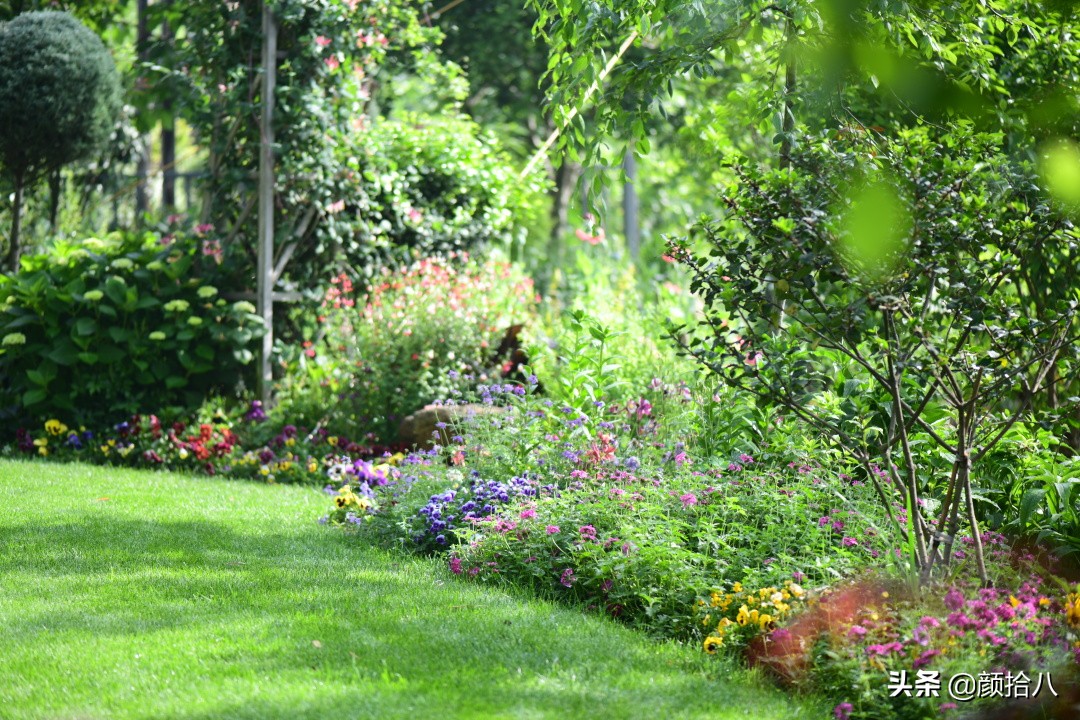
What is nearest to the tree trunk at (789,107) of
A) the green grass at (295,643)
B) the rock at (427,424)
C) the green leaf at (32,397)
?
the green grass at (295,643)

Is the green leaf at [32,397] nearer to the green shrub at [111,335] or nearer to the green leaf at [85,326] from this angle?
the green shrub at [111,335]

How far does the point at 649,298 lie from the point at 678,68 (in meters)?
7.05

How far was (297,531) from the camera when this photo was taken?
16.1 ft

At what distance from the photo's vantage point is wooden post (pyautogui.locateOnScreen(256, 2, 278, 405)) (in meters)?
7.25

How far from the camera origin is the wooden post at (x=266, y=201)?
725cm

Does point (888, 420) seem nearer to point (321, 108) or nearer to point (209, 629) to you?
point (209, 629)

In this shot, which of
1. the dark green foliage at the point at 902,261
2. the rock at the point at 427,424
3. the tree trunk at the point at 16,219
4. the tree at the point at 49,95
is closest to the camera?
the dark green foliage at the point at 902,261

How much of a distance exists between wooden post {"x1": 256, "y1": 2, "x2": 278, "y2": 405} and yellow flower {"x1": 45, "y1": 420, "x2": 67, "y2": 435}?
1.26 meters

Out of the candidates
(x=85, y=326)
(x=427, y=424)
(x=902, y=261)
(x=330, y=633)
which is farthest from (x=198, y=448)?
(x=902, y=261)

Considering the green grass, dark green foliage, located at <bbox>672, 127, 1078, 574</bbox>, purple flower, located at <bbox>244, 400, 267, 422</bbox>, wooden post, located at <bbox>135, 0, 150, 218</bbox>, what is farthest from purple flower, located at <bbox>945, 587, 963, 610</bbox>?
wooden post, located at <bbox>135, 0, 150, 218</bbox>

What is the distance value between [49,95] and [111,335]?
2054mm

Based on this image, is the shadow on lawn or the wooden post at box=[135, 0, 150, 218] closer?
the shadow on lawn

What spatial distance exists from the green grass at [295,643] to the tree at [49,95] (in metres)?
4.06

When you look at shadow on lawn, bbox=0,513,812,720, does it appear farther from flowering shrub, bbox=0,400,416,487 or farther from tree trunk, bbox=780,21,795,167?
tree trunk, bbox=780,21,795,167
